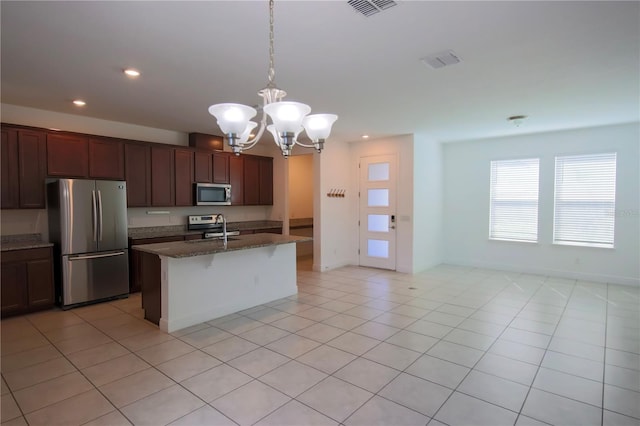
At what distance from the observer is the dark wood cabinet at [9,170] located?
4.13 m

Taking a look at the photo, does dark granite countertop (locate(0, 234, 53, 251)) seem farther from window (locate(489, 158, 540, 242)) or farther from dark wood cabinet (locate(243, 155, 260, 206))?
window (locate(489, 158, 540, 242))

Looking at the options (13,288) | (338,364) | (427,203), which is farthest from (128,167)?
(427,203)

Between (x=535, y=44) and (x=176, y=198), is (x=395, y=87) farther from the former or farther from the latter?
(x=176, y=198)

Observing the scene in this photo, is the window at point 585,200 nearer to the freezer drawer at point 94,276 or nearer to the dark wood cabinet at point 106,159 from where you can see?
the freezer drawer at point 94,276

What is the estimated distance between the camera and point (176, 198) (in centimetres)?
580

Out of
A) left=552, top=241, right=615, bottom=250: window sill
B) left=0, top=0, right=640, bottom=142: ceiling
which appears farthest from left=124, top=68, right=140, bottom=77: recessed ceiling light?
left=552, top=241, right=615, bottom=250: window sill

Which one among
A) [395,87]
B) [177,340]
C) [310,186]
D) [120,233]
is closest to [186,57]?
[395,87]

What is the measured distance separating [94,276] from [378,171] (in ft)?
16.8

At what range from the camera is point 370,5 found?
2107 millimetres

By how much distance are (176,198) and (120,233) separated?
116cm

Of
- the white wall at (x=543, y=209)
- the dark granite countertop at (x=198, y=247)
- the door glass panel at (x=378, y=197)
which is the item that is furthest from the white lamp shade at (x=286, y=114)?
the white wall at (x=543, y=209)

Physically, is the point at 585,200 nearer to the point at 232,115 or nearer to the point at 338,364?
the point at 338,364

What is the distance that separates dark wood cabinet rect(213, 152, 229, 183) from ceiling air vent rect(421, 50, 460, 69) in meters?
4.41

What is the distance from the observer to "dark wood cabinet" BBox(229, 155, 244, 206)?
262 inches
